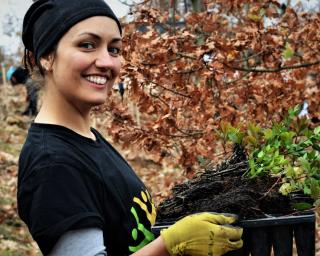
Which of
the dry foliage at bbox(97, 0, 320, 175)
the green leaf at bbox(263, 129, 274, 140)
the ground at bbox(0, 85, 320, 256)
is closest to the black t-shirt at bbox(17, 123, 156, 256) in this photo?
the green leaf at bbox(263, 129, 274, 140)

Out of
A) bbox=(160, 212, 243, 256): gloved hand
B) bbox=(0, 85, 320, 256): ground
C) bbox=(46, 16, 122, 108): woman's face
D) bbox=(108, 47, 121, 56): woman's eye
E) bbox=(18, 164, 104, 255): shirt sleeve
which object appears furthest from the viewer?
bbox=(0, 85, 320, 256): ground

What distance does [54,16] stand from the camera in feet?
6.00

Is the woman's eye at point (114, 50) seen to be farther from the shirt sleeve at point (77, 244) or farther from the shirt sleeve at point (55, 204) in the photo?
the shirt sleeve at point (77, 244)

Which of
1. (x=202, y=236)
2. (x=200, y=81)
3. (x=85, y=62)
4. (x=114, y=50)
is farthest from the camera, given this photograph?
(x=200, y=81)

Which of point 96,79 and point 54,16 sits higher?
point 54,16

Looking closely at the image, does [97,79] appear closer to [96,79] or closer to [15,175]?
[96,79]

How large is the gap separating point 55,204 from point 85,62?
0.53 m

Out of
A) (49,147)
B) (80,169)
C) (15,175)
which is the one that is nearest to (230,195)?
(80,169)

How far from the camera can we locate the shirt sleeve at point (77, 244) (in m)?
1.55

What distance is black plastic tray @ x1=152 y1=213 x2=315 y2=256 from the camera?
170cm

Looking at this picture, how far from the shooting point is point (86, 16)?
1.79 metres

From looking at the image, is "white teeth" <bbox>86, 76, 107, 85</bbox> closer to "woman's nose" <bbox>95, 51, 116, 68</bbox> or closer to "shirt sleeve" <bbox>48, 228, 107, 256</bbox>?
"woman's nose" <bbox>95, 51, 116, 68</bbox>

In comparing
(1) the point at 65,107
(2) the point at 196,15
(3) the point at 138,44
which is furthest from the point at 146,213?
(2) the point at 196,15

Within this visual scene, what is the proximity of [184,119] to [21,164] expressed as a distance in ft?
8.85
